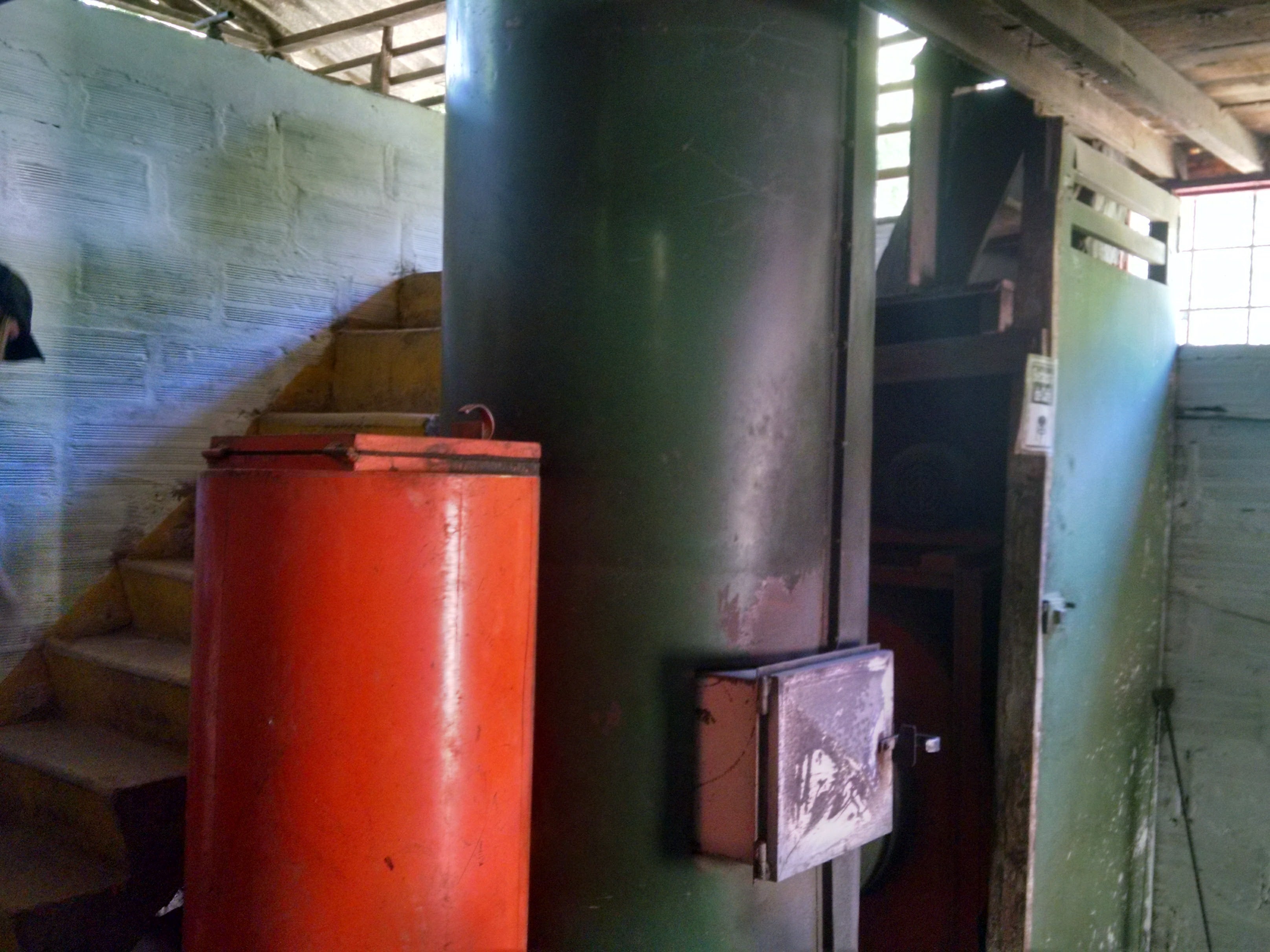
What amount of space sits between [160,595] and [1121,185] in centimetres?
294

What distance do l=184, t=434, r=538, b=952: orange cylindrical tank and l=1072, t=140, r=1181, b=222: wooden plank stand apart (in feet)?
6.21

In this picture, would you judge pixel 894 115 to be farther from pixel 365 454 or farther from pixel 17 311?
pixel 365 454

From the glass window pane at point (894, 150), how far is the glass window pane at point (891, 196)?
0.32 feet

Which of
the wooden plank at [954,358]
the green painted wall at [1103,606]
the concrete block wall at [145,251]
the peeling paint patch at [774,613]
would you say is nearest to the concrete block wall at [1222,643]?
the green painted wall at [1103,606]

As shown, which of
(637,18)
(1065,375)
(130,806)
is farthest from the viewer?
(1065,375)

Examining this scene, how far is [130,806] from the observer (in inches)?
93.6

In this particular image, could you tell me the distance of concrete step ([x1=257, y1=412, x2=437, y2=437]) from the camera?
10.1ft

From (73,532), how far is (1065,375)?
2.79 m

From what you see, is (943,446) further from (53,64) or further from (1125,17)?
(53,64)

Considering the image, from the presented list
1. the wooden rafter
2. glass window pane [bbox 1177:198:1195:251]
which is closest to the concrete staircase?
the wooden rafter

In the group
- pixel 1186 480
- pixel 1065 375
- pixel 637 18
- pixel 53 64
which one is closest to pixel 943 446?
pixel 1065 375

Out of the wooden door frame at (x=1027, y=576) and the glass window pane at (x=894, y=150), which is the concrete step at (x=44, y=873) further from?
the glass window pane at (x=894, y=150)

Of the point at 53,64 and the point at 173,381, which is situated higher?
the point at 53,64

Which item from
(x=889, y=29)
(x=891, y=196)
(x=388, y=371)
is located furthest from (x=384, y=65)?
(x=388, y=371)
